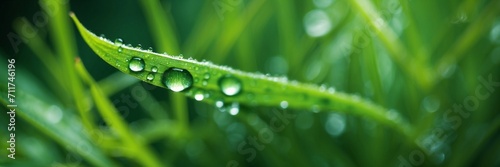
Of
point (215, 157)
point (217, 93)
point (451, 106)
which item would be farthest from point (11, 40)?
point (451, 106)

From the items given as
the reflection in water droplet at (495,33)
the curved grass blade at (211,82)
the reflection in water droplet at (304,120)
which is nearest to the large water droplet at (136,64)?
the curved grass blade at (211,82)

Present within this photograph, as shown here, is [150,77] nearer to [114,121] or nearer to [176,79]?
[176,79]

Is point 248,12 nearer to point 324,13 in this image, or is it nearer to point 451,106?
point 324,13

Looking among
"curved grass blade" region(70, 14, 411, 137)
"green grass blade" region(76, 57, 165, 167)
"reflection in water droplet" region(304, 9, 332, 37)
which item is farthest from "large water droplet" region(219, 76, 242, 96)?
"reflection in water droplet" region(304, 9, 332, 37)

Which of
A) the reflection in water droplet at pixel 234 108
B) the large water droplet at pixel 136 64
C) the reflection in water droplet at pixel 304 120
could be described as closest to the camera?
the large water droplet at pixel 136 64

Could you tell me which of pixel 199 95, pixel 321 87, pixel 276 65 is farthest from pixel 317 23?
pixel 199 95

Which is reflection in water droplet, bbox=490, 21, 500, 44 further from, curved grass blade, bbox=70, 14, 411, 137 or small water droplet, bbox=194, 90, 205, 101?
small water droplet, bbox=194, 90, 205, 101

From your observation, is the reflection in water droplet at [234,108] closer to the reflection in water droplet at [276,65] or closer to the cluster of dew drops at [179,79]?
the cluster of dew drops at [179,79]
